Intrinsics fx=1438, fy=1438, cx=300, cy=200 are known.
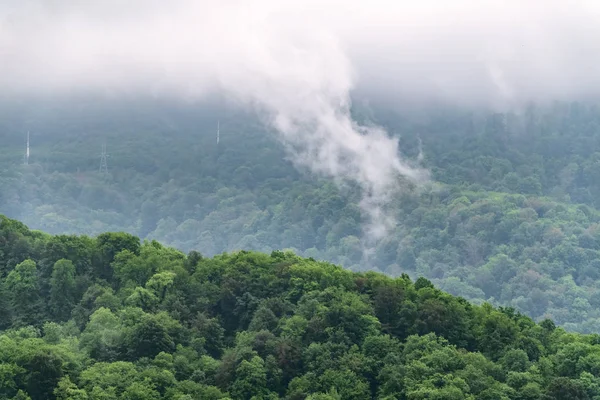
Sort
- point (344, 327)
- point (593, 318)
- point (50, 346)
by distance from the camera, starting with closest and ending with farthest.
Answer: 1. point (50, 346)
2. point (344, 327)
3. point (593, 318)

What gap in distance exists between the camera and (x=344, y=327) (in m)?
99.3

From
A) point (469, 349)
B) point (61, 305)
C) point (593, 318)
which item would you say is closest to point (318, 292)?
point (469, 349)

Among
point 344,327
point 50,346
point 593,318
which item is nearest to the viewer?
point 50,346

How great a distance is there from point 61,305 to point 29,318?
8.71ft

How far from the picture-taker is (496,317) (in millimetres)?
102312

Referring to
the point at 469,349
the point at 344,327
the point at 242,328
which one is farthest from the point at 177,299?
the point at 469,349

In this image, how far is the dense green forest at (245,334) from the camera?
91875mm

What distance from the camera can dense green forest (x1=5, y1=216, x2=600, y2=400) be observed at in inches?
3617

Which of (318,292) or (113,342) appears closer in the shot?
(113,342)

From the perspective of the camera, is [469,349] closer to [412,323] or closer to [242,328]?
[412,323]

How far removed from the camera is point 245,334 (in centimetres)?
9962

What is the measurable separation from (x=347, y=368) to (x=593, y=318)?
10846 cm

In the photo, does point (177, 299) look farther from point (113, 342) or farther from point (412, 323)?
point (412, 323)

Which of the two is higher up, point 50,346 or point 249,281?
point 249,281
